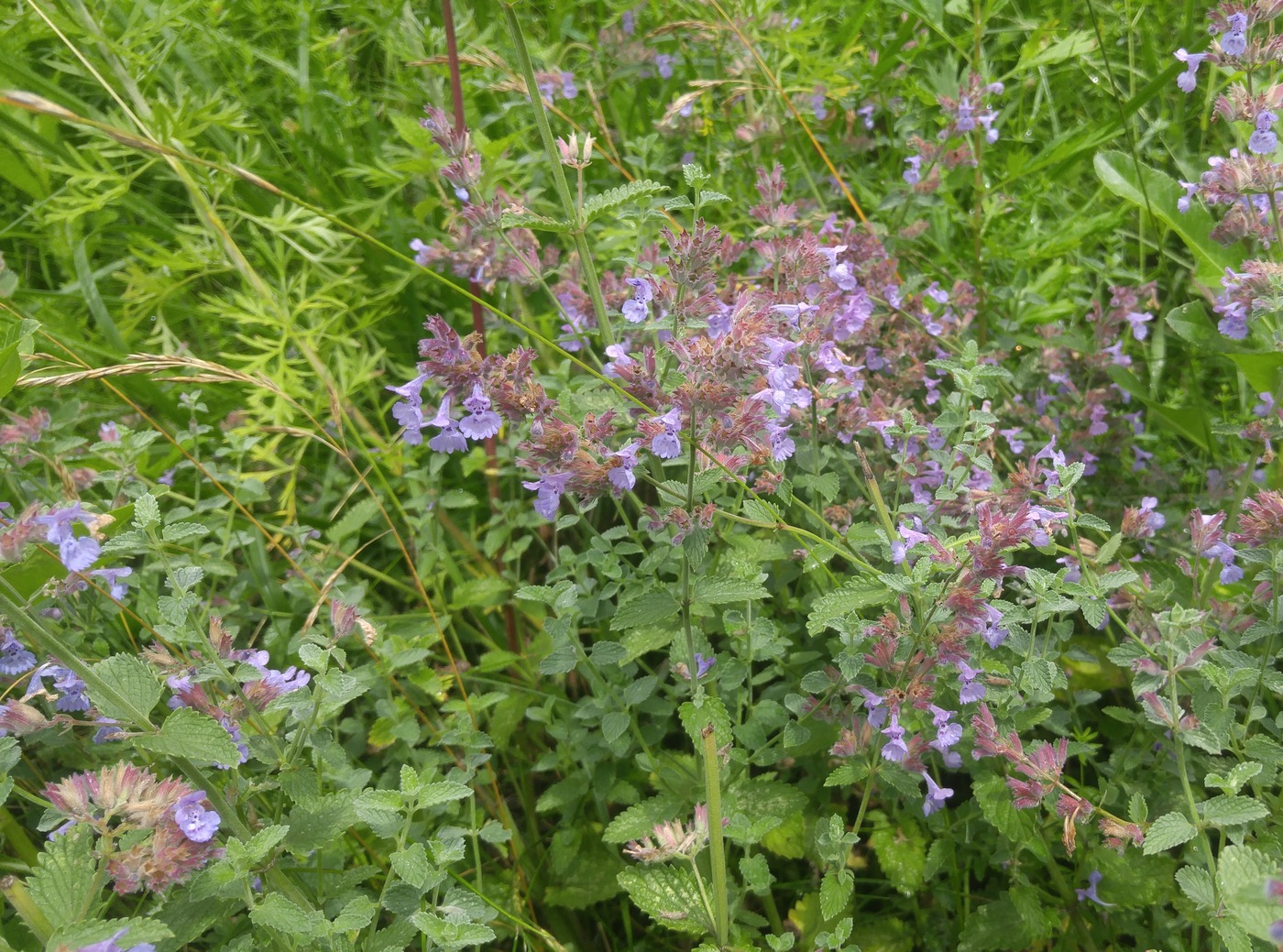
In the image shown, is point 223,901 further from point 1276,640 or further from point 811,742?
point 1276,640

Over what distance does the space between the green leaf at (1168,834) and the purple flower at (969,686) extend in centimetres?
31

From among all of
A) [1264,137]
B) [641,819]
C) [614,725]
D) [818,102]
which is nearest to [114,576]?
[614,725]

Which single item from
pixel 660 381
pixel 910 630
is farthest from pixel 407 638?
pixel 910 630

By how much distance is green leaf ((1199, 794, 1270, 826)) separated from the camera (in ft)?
4.64

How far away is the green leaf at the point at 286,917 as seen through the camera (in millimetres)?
1337

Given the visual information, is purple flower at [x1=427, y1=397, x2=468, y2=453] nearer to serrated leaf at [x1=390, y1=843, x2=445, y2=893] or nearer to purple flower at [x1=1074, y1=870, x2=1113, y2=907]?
serrated leaf at [x1=390, y1=843, x2=445, y2=893]

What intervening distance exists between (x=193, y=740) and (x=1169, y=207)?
245 cm

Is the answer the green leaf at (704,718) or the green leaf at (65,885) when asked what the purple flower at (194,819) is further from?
the green leaf at (704,718)

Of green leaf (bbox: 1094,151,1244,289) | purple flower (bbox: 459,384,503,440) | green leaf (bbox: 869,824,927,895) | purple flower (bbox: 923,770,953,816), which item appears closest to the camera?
purple flower (bbox: 459,384,503,440)

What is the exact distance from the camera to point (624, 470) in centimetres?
152

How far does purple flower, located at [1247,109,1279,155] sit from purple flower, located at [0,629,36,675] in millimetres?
2445

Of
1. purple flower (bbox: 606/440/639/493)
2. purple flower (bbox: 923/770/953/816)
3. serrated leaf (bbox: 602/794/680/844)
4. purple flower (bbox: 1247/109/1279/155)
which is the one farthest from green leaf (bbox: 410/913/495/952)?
purple flower (bbox: 1247/109/1279/155)

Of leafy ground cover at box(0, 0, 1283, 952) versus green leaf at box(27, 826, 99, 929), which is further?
leafy ground cover at box(0, 0, 1283, 952)

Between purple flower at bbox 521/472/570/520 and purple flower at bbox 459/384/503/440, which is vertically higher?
purple flower at bbox 459/384/503/440
